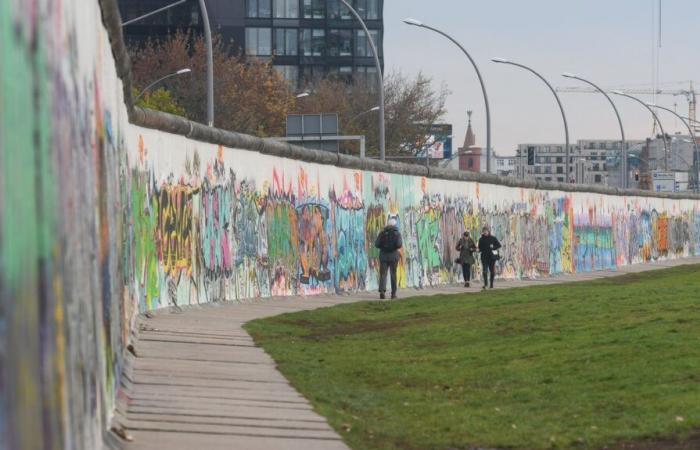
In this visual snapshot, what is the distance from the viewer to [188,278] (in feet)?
68.6

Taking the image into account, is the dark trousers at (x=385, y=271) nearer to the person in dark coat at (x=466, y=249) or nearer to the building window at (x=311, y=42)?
the person in dark coat at (x=466, y=249)

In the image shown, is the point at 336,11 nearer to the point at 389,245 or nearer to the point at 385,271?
the point at 385,271

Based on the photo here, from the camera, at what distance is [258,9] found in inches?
4405

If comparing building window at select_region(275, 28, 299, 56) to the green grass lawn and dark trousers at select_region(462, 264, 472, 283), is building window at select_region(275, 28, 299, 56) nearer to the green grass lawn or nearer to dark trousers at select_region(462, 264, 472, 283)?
dark trousers at select_region(462, 264, 472, 283)

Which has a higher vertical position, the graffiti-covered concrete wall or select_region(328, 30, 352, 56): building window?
select_region(328, 30, 352, 56): building window

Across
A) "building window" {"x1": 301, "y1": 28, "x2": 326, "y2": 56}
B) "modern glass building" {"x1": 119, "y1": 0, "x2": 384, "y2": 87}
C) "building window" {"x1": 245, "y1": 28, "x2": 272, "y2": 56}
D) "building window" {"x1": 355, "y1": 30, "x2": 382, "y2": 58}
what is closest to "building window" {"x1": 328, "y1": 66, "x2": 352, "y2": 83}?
"modern glass building" {"x1": 119, "y1": 0, "x2": 384, "y2": 87}

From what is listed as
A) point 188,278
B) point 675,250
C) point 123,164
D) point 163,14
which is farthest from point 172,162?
point 163,14

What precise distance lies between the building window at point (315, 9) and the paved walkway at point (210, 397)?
96.3m

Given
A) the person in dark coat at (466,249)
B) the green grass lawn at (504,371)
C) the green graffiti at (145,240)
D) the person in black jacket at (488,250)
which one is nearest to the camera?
the green grass lawn at (504,371)

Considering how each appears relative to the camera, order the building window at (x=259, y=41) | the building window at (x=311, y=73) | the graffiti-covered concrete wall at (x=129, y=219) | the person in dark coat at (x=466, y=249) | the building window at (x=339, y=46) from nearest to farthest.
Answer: the graffiti-covered concrete wall at (x=129, y=219) < the person in dark coat at (x=466, y=249) < the building window at (x=259, y=41) < the building window at (x=311, y=73) < the building window at (x=339, y=46)

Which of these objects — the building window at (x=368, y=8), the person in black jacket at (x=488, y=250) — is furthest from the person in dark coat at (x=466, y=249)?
the building window at (x=368, y=8)

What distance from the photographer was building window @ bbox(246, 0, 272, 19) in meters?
111

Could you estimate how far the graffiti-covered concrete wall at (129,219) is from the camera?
4930 millimetres

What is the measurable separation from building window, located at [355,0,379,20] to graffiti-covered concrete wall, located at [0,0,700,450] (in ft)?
200
